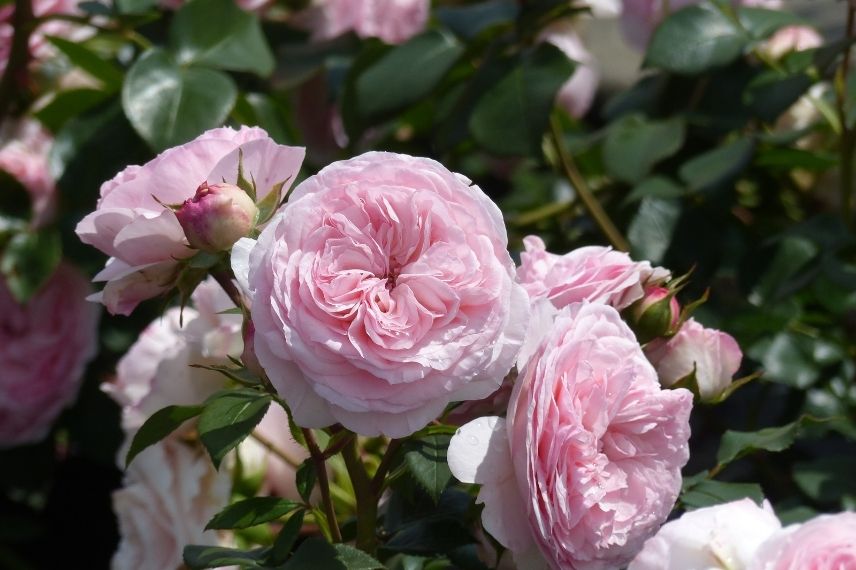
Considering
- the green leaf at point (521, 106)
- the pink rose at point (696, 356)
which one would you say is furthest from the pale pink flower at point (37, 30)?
the pink rose at point (696, 356)

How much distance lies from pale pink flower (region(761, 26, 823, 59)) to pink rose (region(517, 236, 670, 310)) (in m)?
0.62

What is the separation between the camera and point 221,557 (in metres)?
0.57

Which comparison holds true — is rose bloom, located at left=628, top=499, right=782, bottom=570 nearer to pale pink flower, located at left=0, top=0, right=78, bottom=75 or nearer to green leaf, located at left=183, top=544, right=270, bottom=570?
green leaf, located at left=183, top=544, right=270, bottom=570

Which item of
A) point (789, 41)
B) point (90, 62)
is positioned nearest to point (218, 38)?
point (90, 62)

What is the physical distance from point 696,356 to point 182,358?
12.6 inches

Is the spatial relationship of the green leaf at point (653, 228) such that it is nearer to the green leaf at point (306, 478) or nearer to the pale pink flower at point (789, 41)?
the pale pink flower at point (789, 41)

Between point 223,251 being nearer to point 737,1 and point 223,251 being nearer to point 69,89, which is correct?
point 69,89

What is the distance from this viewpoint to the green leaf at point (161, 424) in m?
0.57

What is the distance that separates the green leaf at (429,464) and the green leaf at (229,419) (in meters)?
0.07

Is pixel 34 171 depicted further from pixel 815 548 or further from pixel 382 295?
pixel 815 548

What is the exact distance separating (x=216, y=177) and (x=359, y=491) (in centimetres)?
16

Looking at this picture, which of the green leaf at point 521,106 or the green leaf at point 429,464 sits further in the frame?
the green leaf at point 521,106

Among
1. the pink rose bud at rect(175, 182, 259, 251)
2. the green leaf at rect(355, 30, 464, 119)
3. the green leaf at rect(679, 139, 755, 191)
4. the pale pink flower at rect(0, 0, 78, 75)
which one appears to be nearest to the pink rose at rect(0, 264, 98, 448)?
the pale pink flower at rect(0, 0, 78, 75)

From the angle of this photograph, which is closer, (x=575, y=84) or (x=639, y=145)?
(x=639, y=145)
